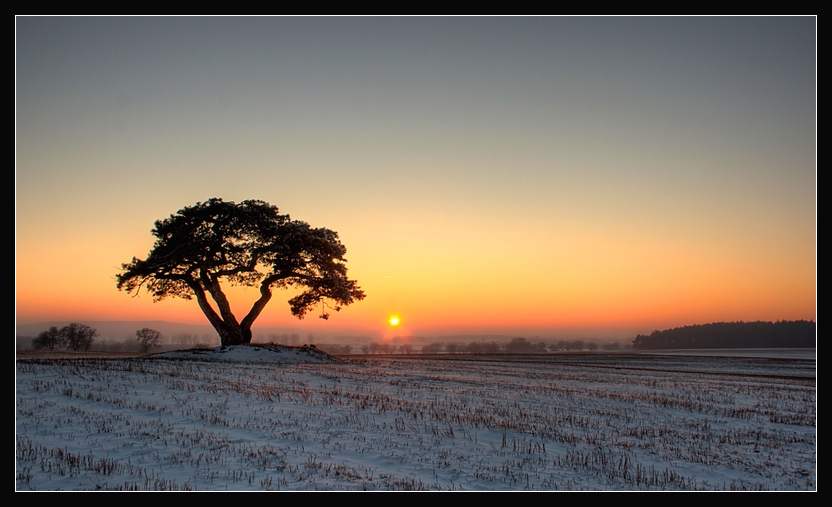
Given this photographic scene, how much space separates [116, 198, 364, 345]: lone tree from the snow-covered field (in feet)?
61.6

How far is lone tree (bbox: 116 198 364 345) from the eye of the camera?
3856cm

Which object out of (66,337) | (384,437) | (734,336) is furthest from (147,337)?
(734,336)

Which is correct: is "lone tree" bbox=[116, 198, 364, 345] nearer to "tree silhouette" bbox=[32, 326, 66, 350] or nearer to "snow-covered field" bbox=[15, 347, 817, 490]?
"snow-covered field" bbox=[15, 347, 817, 490]

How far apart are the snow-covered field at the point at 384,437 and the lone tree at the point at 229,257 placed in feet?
61.6

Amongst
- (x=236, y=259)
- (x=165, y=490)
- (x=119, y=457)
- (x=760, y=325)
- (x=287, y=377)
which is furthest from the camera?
(x=760, y=325)

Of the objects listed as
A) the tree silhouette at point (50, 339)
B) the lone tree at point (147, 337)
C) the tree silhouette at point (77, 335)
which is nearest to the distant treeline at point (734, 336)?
the lone tree at point (147, 337)

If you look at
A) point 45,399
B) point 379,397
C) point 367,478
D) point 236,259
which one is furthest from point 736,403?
point 236,259

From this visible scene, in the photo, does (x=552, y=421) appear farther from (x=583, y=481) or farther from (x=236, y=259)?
(x=236, y=259)

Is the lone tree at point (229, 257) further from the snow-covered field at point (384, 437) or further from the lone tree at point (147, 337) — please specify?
the lone tree at point (147, 337)

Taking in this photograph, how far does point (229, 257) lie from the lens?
131 ft

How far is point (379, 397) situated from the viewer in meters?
17.4

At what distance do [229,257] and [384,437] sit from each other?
31.5 metres

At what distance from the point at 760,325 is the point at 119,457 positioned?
189 metres

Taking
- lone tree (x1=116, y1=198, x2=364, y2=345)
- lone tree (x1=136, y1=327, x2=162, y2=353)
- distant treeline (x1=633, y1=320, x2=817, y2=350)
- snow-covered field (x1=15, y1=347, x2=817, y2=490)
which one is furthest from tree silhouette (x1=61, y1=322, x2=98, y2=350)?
distant treeline (x1=633, y1=320, x2=817, y2=350)
